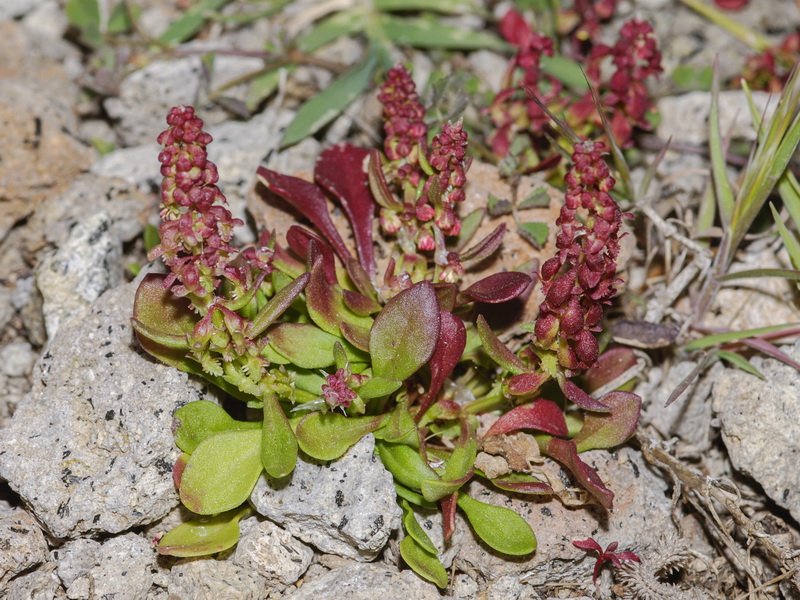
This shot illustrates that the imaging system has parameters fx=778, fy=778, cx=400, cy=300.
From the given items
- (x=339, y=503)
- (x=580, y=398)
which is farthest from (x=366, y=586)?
(x=580, y=398)

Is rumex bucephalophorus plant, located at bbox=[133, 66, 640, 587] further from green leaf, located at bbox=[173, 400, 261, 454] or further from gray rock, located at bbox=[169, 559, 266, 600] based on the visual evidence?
gray rock, located at bbox=[169, 559, 266, 600]

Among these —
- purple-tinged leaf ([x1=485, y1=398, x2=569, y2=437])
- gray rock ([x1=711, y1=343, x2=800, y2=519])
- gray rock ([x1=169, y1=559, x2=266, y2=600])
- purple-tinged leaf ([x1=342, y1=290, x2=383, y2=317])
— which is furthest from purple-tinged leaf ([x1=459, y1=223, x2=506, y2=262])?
gray rock ([x1=169, y1=559, x2=266, y2=600])

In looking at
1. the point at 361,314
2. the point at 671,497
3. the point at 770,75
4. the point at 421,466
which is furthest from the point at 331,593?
the point at 770,75

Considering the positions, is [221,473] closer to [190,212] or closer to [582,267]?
[190,212]

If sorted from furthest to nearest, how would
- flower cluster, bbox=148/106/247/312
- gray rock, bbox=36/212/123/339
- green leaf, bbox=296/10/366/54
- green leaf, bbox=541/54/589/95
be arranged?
green leaf, bbox=296/10/366/54, green leaf, bbox=541/54/589/95, gray rock, bbox=36/212/123/339, flower cluster, bbox=148/106/247/312

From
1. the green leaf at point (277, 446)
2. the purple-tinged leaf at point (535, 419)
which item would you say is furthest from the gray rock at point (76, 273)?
the purple-tinged leaf at point (535, 419)

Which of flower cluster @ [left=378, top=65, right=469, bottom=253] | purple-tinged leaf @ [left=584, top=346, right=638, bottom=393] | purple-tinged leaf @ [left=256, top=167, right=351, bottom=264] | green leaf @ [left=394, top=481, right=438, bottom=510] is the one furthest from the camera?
purple-tinged leaf @ [left=256, top=167, right=351, bottom=264]

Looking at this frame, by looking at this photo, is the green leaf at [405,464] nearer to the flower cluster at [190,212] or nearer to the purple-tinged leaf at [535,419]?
the purple-tinged leaf at [535,419]
